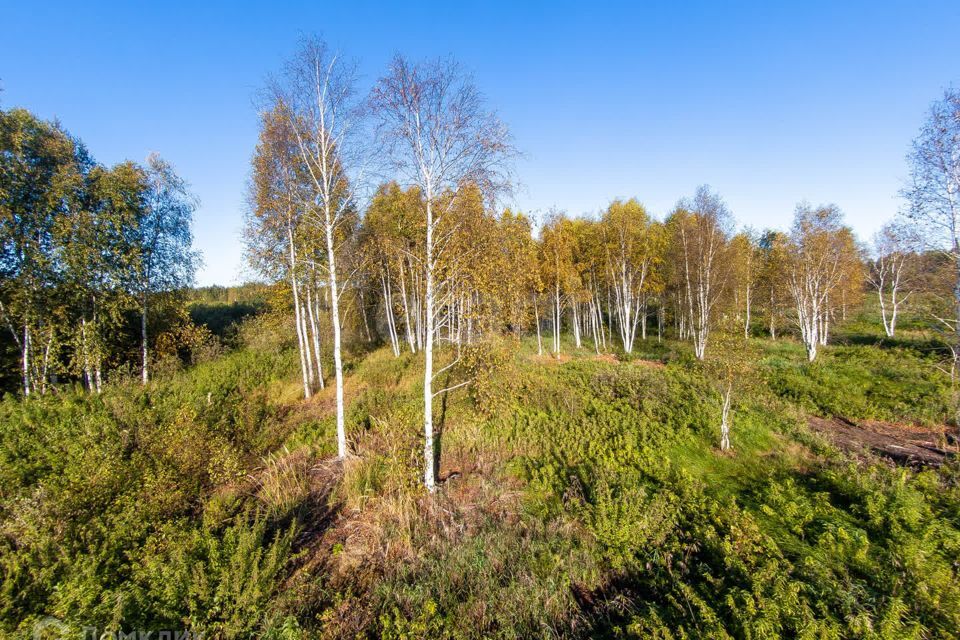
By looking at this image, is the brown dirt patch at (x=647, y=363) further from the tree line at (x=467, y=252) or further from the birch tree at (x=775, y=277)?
the birch tree at (x=775, y=277)

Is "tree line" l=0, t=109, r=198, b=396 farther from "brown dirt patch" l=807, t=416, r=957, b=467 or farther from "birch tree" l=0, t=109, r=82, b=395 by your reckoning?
"brown dirt patch" l=807, t=416, r=957, b=467

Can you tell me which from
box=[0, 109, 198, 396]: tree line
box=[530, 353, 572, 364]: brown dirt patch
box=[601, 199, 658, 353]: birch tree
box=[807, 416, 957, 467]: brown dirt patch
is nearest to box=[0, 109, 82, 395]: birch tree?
box=[0, 109, 198, 396]: tree line

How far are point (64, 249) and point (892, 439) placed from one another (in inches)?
1191

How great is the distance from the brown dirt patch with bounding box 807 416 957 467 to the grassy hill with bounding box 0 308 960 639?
1.55 feet

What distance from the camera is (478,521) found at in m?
6.86

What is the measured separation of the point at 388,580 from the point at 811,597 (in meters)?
6.82

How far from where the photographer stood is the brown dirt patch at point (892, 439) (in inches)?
386

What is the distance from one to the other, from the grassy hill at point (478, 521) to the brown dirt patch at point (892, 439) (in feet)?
1.55

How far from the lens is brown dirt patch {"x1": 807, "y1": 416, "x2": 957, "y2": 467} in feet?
32.2

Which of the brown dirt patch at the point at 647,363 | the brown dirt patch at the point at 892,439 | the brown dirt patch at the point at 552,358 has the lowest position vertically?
the brown dirt patch at the point at 892,439

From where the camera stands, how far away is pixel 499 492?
7801 mm

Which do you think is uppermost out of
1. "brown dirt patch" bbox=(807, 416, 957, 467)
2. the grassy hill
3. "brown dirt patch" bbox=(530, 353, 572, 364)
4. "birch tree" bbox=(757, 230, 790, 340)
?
"birch tree" bbox=(757, 230, 790, 340)

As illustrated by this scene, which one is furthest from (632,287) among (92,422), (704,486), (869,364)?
(92,422)

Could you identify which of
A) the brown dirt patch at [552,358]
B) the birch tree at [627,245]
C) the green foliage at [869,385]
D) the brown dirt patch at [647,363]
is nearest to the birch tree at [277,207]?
the brown dirt patch at [552,358]
